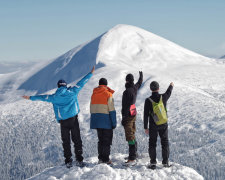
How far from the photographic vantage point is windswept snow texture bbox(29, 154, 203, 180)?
322 inches

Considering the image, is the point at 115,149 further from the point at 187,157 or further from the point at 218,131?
the point at 218,131

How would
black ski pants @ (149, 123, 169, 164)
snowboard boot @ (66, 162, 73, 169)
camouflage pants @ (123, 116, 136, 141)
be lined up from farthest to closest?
snowboard boot @ (66, 162, 73, 169) < camouflage pants @ (123, 116, 136, 141) < black ski pants @ (149, 123, 169, 164)

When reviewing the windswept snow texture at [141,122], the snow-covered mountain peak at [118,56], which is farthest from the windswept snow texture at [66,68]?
the windswept snow texture at [141,122]

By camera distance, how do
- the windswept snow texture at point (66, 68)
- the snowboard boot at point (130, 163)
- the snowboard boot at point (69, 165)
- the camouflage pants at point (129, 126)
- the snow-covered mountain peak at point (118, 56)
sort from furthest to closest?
1. the windswept snow texture at point (66, 68)
2. the snow-covered mountain peak at point (118, 56)
3. the snowboard boot at point (130, 163)
4. the snowboard boot at point (69, 165)
5. the camouflage pants at point (129, 126)

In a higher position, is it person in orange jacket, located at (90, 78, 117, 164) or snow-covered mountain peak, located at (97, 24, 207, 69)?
person in orange jacket, located at (90, 78, 117, 164)

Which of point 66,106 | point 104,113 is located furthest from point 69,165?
point 104,113

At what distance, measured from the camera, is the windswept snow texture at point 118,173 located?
26.9 ft

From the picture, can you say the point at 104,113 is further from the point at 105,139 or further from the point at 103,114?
the point at 105,139

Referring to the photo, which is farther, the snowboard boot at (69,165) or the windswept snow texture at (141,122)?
the windswept snow texture at (141,122)

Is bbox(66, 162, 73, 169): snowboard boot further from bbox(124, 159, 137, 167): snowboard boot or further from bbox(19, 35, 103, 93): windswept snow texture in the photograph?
bbox(19, 35, 103, 93): windswept snow texture

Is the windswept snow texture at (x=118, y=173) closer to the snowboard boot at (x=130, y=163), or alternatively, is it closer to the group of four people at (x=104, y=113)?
the snowboard boot at (x=130, y=163)

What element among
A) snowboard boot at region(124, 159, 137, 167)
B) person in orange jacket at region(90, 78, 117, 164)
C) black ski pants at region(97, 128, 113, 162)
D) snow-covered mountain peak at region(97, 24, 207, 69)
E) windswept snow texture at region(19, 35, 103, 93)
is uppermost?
person in orange jacket at region(90, 78, 117, 164)

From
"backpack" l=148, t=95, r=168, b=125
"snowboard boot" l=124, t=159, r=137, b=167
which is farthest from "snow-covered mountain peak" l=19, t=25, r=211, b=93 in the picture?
"backpack" l=148, t=95, r=168, b=125

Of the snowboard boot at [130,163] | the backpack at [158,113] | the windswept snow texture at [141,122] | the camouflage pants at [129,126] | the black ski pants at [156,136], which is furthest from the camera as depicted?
the windswept snow texture at [141,122]
